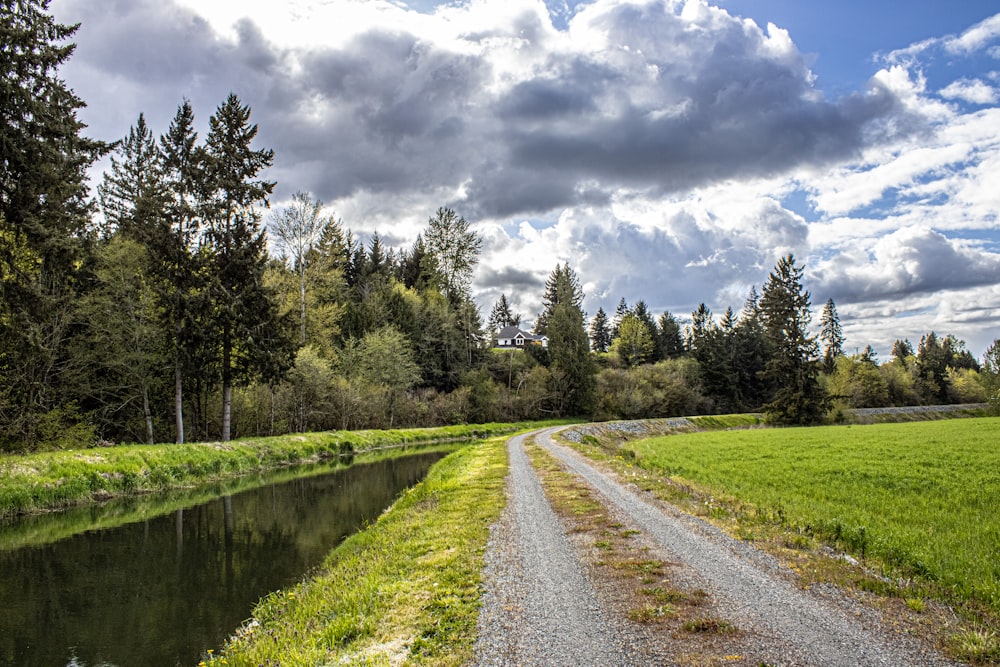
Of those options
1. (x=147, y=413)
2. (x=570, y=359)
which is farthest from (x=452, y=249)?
(x=147, y=413)

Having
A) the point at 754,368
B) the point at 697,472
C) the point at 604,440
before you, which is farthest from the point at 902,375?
the point at 697,472

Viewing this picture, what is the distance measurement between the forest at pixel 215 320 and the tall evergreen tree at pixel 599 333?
5643cm

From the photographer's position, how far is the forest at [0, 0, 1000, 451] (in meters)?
18.0

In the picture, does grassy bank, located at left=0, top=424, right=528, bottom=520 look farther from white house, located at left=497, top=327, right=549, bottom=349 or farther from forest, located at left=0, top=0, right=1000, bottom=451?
white house, located at left=497, top=327, right=549, bottom=349

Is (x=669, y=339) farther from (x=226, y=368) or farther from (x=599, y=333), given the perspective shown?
(x=226, y=368)

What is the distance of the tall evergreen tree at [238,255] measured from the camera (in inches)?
1104

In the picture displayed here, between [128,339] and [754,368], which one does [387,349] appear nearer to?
[128,339]

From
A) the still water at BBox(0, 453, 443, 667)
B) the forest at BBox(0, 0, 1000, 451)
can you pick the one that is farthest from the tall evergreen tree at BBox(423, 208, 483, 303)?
the still water at BBox(0, 453, 443, 667)

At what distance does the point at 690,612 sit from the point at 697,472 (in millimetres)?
14395

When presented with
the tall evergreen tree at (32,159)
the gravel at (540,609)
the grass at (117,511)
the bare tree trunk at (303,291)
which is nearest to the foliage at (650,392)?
the bare tree trunk at (303,291)

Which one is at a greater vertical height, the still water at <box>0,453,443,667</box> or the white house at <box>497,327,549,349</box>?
the white house at <box>497,327,549,349</box>

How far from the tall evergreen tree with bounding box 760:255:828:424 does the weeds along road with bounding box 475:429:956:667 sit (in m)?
56.6

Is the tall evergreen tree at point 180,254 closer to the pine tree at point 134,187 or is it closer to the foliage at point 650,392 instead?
the pine tree at point 134,187

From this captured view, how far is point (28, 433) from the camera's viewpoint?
2188cm
